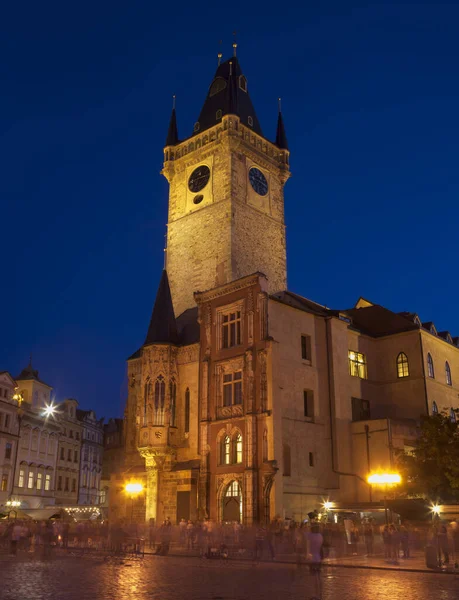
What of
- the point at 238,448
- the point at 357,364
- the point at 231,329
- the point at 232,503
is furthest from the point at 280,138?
the point at 232,503

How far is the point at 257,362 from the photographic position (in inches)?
1544

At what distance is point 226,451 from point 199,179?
90.1ft

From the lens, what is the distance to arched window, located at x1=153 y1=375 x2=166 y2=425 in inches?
1703

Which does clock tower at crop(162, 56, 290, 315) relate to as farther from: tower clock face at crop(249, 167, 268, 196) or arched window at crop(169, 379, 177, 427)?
arched window at crop(169, 379, 177, 427)

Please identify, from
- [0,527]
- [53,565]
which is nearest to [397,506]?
[53,565]

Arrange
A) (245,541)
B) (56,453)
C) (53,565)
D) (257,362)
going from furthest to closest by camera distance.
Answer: (56,453) → (257,362) → (245,541) → (53,565)

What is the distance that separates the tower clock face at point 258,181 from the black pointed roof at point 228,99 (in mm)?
4465

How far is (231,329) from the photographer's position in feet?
139

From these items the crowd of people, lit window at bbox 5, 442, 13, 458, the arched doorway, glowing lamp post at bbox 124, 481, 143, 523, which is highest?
lit window at bbox 5, 442, 13, 458

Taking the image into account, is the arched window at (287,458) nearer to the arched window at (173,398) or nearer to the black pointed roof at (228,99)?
the arched window at (173,398)

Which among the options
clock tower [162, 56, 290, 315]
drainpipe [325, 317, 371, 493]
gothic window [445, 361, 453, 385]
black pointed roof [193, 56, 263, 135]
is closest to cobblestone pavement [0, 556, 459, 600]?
drainpipe [325, 317, 371, 493]

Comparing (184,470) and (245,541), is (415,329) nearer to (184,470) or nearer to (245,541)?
(184,470)

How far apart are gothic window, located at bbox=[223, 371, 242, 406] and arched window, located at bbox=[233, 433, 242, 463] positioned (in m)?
2.15

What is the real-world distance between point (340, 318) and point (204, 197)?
18.5 meters
